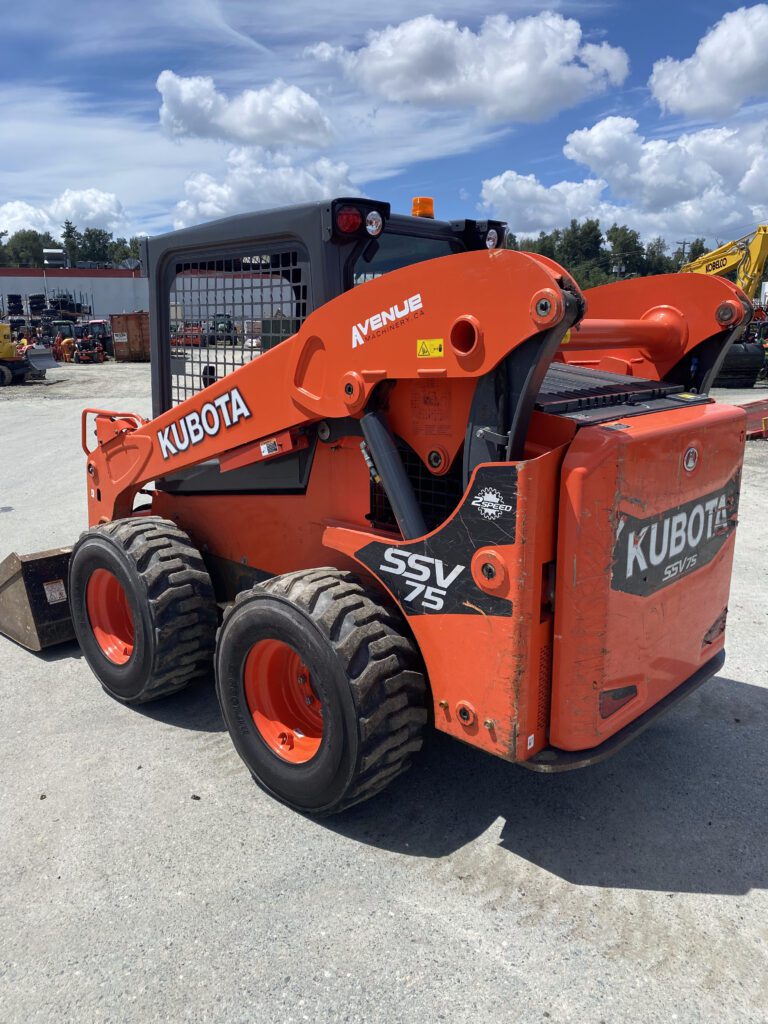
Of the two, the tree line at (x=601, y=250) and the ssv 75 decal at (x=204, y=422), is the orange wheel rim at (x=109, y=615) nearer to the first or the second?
the ssv 75 decal at (x=204, y=422)

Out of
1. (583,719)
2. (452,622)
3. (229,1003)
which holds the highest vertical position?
(452,622)

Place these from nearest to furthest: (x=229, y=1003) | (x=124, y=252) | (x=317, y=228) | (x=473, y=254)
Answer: (x=229, y=1003) < (x=473, y=254) < (x=317, y=228) < (x=124, y=252)

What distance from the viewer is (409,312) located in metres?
2.70

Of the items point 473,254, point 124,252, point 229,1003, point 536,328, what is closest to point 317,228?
point 473,254

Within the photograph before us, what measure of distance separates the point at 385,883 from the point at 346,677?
752 mm

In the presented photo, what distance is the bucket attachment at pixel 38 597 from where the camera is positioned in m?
4.70

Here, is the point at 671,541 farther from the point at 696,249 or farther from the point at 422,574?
the point at 696,249

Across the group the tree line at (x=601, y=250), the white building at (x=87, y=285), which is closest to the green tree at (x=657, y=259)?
the tree line at (x=601, y=250)

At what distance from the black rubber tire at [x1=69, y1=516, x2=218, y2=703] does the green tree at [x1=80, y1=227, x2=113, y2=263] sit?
11631 cm

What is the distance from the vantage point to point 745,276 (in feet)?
63.7

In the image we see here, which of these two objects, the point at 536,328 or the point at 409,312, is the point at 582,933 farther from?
the point at 409,312

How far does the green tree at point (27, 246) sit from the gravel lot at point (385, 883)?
117 meters

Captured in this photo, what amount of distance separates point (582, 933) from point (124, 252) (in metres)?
115

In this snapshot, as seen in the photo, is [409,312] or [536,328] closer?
[536,328]
